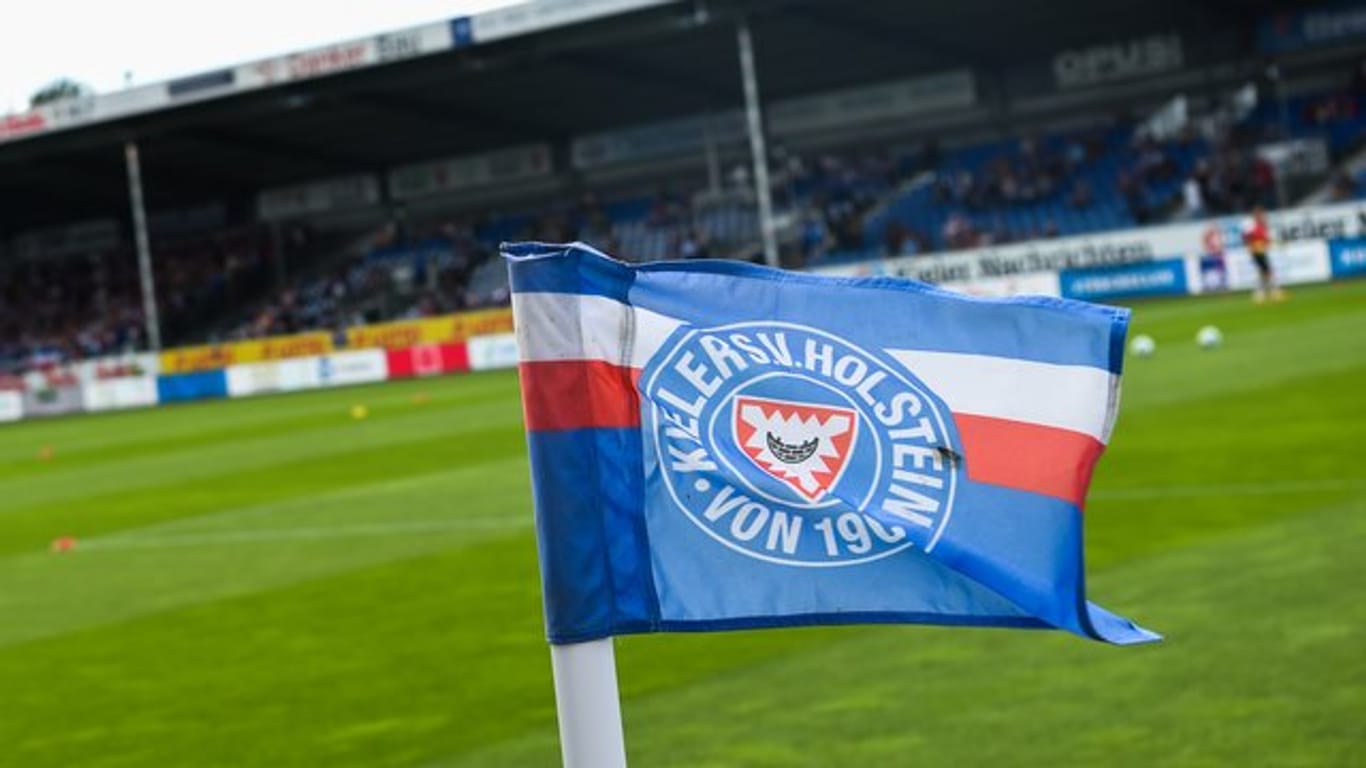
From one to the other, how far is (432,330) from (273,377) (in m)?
4.82

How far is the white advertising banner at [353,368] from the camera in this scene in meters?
49.7

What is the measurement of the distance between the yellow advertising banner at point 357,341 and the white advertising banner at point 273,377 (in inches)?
32.6

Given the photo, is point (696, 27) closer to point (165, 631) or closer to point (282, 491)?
point (282, 491)

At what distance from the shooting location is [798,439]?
4.05 metres

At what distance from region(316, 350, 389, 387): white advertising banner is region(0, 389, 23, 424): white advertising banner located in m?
9.84

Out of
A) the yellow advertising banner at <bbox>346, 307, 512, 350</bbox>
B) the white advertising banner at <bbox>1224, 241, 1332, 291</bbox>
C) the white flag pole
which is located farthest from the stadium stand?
the white flag pole

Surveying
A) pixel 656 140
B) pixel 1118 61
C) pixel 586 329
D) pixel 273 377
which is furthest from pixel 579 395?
pixel 656 140

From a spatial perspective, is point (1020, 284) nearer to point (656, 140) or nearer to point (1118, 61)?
point (1118, 61)

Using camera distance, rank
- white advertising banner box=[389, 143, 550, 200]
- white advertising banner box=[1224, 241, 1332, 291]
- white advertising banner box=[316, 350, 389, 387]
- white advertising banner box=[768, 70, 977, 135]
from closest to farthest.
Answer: white advertising banner box=[1224, 241, 1332, 291], white advertising banner box=[316, 350, 389, 387], white advertising banner box=[768, 70, 977, 135], white advertising banner box=[389, 143, 550, 200]

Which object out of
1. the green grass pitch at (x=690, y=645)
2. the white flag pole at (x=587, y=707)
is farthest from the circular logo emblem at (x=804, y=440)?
the green grass pitch at (x=690, y=645)

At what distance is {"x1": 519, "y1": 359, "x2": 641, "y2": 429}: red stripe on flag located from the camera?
3.91m

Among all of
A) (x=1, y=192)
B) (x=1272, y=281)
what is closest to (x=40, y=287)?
(x=1, y=192)

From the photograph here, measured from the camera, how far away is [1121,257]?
4469cm

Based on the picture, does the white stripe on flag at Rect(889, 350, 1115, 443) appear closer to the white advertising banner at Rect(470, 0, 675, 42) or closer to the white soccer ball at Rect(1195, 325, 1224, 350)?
the white soccer ball at Rect(1195, 325, 1224, 350)
